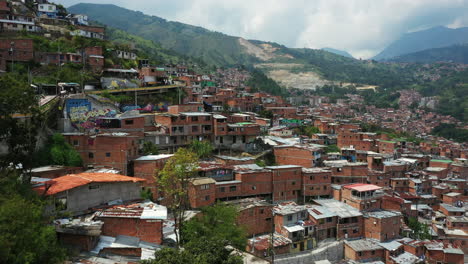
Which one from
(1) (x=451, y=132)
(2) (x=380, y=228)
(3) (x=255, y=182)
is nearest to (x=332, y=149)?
(2) (x=380, y=228)

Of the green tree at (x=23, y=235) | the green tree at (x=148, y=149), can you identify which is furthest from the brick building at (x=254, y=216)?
the green tree at (x=23, y=235)

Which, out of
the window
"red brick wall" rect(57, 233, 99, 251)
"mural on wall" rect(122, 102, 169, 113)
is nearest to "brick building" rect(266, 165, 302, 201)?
"mural on wall" rect(122, 102, 169, 113)

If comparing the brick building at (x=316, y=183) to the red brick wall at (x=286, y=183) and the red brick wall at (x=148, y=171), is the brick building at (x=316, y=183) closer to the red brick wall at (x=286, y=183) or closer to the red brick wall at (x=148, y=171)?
the red brick wall at (x=286, y=183)

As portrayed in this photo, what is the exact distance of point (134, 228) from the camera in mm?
15891

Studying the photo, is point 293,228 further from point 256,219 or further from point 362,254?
point 362,254

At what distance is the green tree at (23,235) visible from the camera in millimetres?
9461

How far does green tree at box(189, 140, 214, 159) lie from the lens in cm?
3048

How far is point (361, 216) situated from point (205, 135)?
16061 mm

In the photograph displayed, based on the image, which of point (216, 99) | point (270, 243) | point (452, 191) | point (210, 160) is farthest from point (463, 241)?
point (216, 99)

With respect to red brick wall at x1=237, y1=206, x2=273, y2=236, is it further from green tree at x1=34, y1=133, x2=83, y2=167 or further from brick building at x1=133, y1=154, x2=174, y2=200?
green tree at x1=34, y1=133, x2=83, y2=167

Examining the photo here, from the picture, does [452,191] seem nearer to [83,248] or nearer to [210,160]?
[210,160]

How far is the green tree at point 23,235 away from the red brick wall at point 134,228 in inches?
127

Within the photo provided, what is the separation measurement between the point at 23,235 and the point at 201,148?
21.0m

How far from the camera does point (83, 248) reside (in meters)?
13.9
